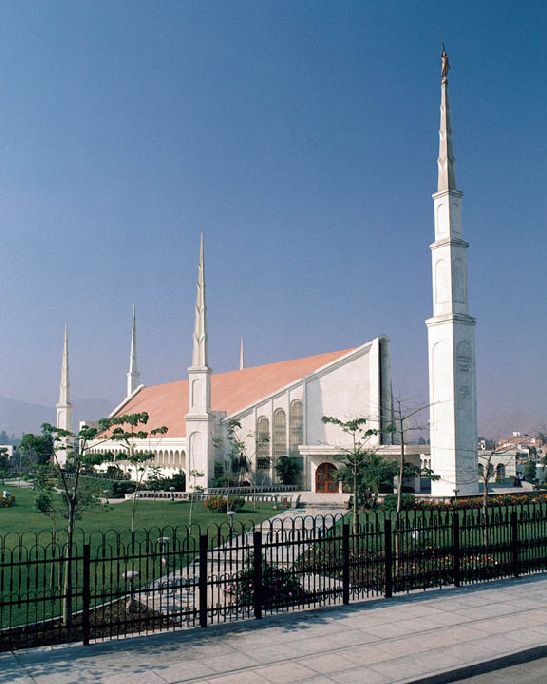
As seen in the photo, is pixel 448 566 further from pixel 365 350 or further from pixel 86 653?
pixel 365 350

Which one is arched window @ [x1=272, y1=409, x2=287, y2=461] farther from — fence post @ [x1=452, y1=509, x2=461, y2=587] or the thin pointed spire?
fence post @ [x1=452, y1=509, x2=461, y2=587]

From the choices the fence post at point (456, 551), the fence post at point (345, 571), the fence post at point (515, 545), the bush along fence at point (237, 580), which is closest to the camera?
the bush along fence at point (237, 580)

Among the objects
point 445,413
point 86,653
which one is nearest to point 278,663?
point 86,653

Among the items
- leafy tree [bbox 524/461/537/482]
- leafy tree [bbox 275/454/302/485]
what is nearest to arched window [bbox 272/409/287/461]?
leafy tree [bbox 275/454/302/485]

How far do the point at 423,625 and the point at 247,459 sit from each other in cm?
3819

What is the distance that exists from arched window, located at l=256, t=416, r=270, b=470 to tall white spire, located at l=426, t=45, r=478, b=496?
1347 cm

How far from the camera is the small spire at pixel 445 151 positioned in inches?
1618

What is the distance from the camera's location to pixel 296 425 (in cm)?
5047

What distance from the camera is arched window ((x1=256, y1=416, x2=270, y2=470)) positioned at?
163 feet

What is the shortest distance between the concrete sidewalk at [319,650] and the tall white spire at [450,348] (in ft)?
89.1

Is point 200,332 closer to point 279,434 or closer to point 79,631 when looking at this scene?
point 279,434

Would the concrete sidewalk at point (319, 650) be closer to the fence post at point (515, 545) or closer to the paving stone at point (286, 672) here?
the paving stone at point (286, 672)

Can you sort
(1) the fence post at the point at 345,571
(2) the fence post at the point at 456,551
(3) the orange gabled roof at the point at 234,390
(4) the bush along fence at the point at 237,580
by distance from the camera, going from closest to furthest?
(4) the bush along fence at the point at 237,580 → (1) the fence post at the point at 345,571 → (2) the fence post at the point at 456,551 → (3) the orange gabled roof at the point at 234,390

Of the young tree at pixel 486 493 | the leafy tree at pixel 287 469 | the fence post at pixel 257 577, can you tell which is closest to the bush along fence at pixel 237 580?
the fence post at pixel 257 577
